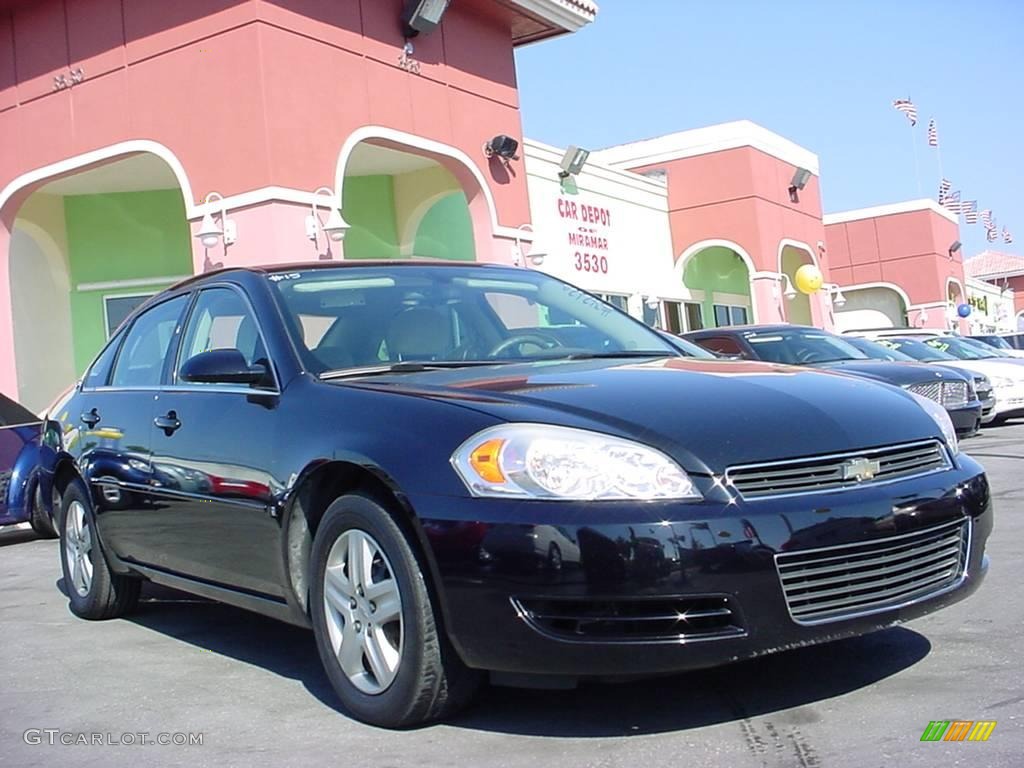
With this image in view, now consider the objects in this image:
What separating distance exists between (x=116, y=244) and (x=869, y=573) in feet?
52.6

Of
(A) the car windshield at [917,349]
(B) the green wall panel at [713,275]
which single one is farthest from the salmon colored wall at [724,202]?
(A) the car windshield at [917,349]

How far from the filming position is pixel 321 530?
386 cm

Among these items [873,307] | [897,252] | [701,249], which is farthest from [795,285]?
[873,307]

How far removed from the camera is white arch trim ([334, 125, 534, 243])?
14.4m

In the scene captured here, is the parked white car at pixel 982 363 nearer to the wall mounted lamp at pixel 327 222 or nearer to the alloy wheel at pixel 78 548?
the wall mounted lamp at pixel 327 222

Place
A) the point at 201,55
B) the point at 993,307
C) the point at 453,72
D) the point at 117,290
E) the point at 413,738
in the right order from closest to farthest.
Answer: the point at 413,738, the point at 201,55, the point at 453,72, the point at 117,290, the point at 993,307

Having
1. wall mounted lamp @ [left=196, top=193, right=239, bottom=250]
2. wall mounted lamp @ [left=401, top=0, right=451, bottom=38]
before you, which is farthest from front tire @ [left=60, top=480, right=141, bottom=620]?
wall mounted lamp @ [left=401, top=0, right=451, bottom=38]

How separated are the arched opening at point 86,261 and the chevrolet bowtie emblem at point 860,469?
14.8m

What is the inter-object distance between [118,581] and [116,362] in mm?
1063

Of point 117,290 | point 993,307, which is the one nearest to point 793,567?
point 117,290

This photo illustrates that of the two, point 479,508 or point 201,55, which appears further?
point 201,55

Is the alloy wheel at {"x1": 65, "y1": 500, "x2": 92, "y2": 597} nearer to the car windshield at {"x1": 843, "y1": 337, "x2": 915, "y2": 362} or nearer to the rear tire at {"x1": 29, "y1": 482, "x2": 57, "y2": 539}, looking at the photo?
the rear tire at {"x1": 29, "y1": 482, "x2": 57, "y2": 539}

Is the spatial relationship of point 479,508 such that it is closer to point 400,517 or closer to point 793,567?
point 400,517

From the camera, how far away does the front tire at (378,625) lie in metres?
3.51
